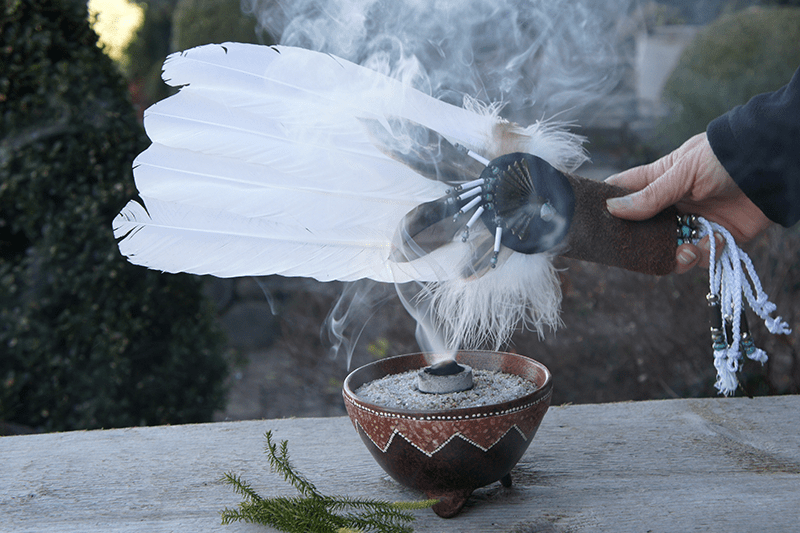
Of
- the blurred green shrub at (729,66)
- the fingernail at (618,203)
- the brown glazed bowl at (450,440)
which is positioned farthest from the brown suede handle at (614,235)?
the blurred green shrub at (729,66)

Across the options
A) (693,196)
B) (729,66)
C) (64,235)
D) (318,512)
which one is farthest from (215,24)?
(318,512)

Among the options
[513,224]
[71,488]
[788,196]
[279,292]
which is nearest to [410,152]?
[513,224]

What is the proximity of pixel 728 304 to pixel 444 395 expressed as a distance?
623 mm

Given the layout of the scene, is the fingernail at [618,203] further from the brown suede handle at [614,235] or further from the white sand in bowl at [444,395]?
the white sand in bowl at [444,395]

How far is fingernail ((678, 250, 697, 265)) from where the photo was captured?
52.5 inches

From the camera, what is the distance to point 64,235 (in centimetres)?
215

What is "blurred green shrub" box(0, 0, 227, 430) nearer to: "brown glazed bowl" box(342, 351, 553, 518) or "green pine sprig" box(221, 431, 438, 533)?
"green pine sprig" box(221, 431, 438, 533)

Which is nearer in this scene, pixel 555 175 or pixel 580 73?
pixel 555 175

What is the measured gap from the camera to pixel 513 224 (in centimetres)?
124

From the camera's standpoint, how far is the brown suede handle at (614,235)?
1.25 metres

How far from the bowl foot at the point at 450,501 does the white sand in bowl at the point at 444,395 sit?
0.17 m

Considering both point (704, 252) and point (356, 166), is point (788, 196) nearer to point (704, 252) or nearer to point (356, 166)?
point (704, 252)

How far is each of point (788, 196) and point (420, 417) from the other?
3.18ft

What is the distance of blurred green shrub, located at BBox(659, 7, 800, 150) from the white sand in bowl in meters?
3.81
